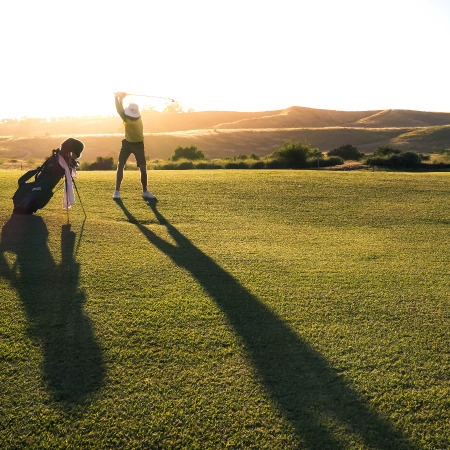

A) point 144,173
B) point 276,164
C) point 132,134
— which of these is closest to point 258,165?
point 276,164

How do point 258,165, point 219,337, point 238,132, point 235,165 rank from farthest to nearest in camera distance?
point 238,132, point 258,165, point 235,165, point 219,337

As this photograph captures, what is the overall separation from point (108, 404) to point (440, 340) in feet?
7.93

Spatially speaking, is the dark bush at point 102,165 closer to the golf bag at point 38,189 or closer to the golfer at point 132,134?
the golfer at point 132,134

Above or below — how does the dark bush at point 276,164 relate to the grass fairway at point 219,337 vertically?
above

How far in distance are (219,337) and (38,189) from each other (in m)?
4.53

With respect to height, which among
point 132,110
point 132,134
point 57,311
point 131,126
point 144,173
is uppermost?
point 132,110

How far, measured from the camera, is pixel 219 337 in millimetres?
3080

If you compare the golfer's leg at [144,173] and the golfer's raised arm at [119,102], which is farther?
the golfer's leg at [144,173]

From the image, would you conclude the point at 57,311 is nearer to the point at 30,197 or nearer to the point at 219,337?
the point at 219,337

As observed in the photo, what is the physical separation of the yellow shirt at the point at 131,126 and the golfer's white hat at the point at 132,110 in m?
0.07

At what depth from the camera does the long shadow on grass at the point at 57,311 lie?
8.42ft

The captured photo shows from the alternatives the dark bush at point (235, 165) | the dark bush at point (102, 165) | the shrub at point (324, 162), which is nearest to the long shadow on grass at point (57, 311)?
the dark bush at point (235, 165)

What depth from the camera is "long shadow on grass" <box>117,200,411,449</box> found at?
2213 millimetres

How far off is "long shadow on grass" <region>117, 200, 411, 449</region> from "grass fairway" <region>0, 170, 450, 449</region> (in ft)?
0.04
